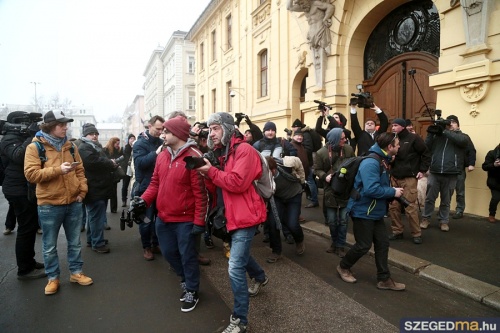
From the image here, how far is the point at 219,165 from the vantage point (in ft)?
10.2

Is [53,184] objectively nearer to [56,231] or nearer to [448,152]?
[56,231]

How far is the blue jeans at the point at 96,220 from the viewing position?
5234 mm

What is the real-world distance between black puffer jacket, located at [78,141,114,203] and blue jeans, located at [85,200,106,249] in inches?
4.7

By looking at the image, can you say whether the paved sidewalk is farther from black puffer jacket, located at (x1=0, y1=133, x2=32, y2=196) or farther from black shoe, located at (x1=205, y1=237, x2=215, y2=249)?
black puffer jacket, located at (x1=0, y1=133, x2=32, y2=196)

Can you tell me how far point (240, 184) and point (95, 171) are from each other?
3397 millimetres

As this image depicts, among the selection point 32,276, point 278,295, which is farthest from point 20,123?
point 278,295

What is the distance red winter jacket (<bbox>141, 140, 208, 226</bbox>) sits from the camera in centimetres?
327

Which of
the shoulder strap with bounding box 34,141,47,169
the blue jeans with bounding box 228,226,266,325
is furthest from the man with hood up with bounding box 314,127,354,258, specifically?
the shoulder strap with bounding box 34,141,47,169

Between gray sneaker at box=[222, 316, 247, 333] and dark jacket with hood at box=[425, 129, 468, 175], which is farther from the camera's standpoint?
dark jacket with hood at box=[425, 129, 468, 175]

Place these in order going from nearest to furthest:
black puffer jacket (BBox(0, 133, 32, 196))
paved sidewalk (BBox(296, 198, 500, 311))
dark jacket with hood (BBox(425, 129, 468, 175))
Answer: paved sidewalk (BBox(296, 198, 500, 311)) → black puffer jacket (BBox(0, 133, 32, 196)) → dark jacket with hood (BBox(425, 129, 468, 175))

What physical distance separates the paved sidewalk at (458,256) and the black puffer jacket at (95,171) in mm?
3791

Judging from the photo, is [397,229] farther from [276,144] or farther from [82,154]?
[82,154]

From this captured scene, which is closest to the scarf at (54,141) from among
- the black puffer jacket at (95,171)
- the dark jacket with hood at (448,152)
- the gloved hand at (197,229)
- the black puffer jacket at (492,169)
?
the black puffer jacket at (95,171)

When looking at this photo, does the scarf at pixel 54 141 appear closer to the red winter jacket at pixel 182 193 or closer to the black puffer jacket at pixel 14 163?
the black puffer jacket at pixel 14 163
